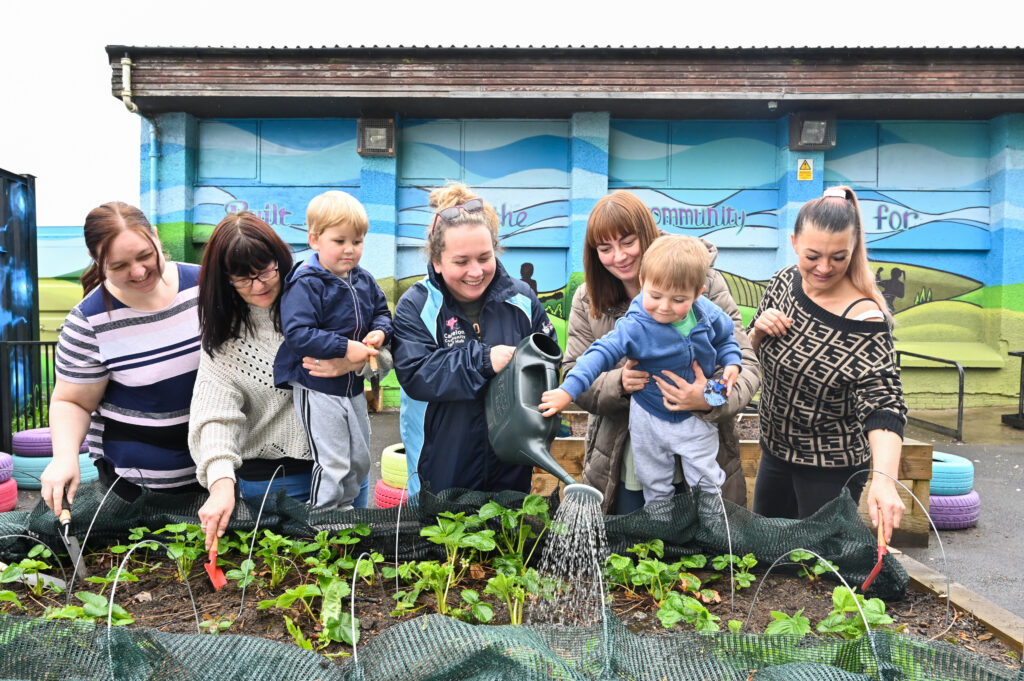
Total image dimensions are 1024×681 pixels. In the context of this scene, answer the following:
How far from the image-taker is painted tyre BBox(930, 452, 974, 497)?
4.28 metres

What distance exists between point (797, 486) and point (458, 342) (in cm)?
129

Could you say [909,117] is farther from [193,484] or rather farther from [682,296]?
[193,484]

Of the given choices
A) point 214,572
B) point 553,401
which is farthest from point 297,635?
point 553,401

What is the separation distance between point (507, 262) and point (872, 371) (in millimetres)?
7491

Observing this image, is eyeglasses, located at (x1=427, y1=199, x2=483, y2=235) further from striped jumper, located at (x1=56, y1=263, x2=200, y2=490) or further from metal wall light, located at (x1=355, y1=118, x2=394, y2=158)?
metal wall light, located at (x1=355, y1=118, x2=394, y2=158)

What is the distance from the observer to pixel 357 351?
2.16 metres

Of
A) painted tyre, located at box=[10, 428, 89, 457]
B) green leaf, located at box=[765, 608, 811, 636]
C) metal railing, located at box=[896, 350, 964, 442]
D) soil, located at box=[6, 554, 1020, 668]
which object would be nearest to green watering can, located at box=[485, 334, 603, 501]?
soil, located at box=[6, 554, 1020, 668]

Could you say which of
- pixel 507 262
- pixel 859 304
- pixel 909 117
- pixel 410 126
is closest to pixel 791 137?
pixel 909 117

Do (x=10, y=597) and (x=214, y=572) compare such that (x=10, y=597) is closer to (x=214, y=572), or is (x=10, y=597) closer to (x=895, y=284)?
(x=214, y=572)

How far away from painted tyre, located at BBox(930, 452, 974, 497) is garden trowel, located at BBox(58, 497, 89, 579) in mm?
4545

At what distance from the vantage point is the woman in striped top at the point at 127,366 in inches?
78.4

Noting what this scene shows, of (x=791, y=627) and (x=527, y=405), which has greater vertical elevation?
(x=527, y=405)

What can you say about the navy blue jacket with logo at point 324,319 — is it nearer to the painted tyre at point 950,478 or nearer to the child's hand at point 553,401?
the child's hand at point 553,401

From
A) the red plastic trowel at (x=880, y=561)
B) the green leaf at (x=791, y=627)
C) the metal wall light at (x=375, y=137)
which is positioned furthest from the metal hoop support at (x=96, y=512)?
the metal wall light at (x=375, y=137)
